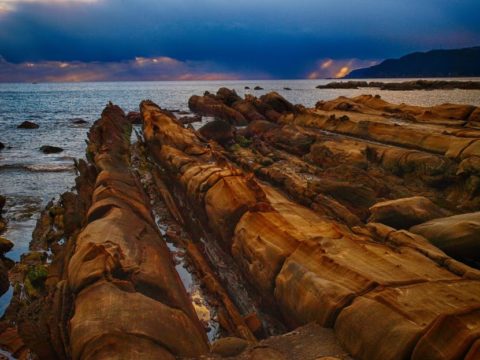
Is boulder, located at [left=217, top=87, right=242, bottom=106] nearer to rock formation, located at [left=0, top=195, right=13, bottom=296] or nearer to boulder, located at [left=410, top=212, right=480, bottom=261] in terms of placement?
rock formation, located at [left=0, top=195, right=13, bottom=296]

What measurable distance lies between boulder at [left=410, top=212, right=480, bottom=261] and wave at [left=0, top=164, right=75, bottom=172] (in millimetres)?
21486

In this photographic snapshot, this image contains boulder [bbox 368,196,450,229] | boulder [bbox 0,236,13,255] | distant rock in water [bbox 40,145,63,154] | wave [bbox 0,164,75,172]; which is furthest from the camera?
distant rock in water [bbox 40,145,63,154]

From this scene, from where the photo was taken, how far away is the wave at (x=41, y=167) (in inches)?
935

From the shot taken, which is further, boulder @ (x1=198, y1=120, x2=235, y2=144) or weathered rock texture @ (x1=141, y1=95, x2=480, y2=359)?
boulder @ (x1=198, y1=120, x2=235, y2=144)

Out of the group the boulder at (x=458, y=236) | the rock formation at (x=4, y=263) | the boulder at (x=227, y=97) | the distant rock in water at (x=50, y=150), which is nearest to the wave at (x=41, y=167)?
the distant rock in water at (x=50, y=150)

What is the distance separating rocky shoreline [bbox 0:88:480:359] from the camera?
5.80 meters

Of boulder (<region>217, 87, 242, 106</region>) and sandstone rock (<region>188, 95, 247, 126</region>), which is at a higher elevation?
boulder (<region>217, 87, 242, 106</region>)

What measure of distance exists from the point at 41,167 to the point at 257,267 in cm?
2101

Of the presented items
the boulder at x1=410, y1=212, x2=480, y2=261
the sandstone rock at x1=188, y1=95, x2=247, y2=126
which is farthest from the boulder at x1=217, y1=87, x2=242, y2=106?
the boulder at x1=410, y1=212, x2=480, y2=261

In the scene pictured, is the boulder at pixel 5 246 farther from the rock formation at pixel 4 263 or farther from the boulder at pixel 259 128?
the boulder at pixel 259 128

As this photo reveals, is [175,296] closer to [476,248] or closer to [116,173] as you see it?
[476,248]

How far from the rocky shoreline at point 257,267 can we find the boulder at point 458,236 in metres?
0.03

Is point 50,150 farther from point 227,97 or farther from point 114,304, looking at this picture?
point 114,304

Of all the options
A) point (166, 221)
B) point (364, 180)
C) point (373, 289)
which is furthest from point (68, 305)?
point (364, 180)
